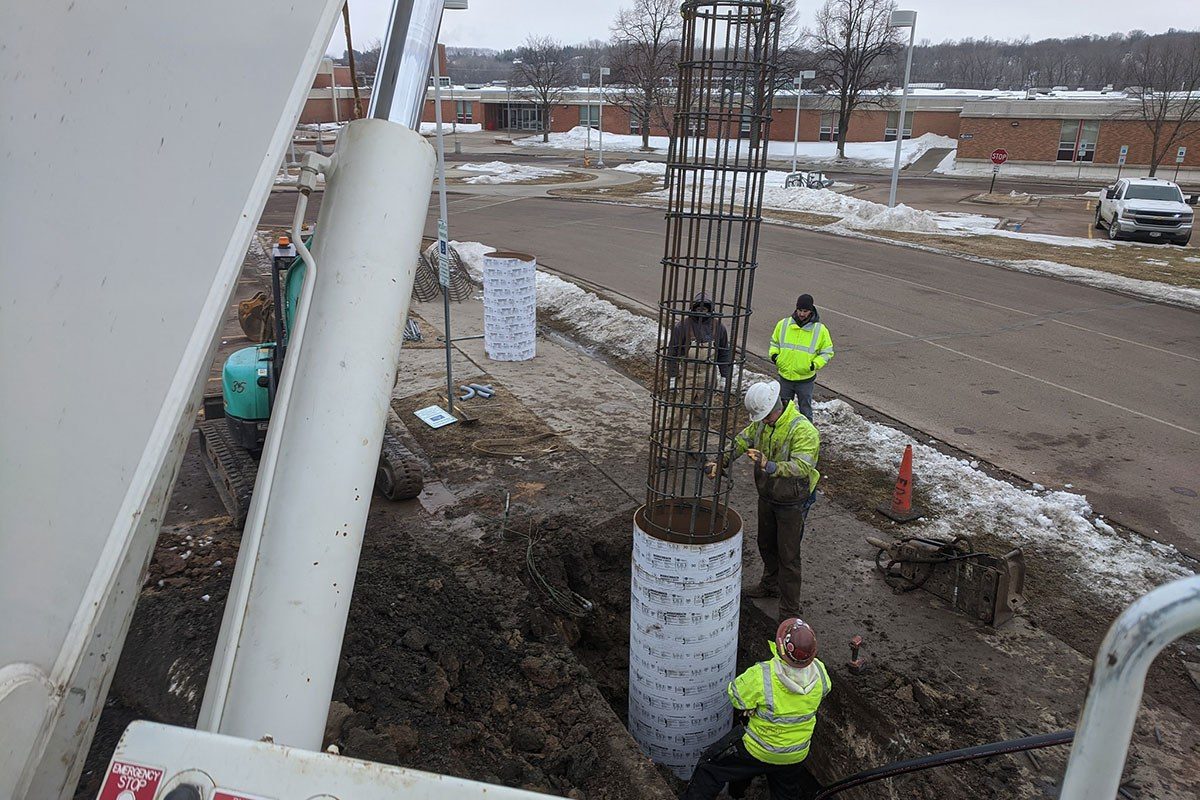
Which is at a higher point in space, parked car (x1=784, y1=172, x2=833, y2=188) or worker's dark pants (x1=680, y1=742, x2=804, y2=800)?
parked car (x1=784, y1=172, x2=833, y2=188)

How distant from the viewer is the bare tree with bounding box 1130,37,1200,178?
1527 inches

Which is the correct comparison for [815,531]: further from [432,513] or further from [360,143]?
[360,143]

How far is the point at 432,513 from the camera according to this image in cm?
807

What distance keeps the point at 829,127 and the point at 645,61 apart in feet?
49.8

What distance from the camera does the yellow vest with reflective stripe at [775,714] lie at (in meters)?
4.61

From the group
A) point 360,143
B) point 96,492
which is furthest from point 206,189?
point 360,143

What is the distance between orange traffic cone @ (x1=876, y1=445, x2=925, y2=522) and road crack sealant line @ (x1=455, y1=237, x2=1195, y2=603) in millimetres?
179

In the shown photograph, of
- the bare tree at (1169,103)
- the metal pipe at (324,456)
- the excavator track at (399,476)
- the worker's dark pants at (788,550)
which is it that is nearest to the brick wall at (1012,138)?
the bare tree at (1169,103)

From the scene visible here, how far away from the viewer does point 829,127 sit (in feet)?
206

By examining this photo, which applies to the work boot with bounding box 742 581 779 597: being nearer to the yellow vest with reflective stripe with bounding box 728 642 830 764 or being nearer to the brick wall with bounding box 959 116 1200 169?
the yellow vest with reflective stripe with bounding box 728 642 830 764

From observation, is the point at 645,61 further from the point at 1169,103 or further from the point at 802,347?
the point at 802,347

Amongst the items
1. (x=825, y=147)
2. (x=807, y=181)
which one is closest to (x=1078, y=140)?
(x=825, y=147)

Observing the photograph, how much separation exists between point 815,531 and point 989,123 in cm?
5071

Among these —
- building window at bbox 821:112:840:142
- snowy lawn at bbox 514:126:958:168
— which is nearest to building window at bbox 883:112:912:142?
snowy lawn at bbox 514:126:958:168
